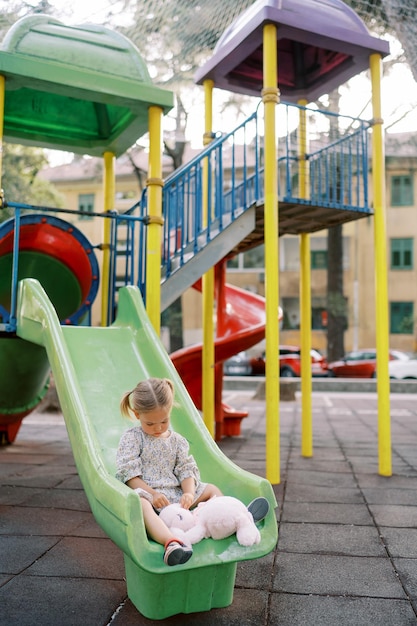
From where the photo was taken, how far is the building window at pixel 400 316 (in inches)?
1157

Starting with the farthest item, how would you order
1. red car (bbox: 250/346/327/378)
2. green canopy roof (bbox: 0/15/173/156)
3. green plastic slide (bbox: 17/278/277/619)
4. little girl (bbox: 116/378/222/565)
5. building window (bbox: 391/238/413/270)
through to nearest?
1. building window (bbox: 391/238/413/270)
2. red car (bbox: 250/346/327/378)
3. green canopy roof (bbox: 0/15/173/156)
4. little girl (bbox: 116/378/222/565)
5. green plastic slide (bbox: 17/278/277/619)

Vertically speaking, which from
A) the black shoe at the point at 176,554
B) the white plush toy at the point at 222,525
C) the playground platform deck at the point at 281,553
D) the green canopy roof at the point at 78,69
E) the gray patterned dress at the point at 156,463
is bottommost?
the playground platform deck at the point at 281,553

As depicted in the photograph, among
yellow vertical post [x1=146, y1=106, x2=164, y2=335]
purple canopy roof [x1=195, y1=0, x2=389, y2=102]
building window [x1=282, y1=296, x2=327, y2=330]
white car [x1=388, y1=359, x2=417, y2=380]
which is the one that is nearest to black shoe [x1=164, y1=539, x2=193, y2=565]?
yellow vertical post [x1=146, y1=106, x2=164, y2=335]

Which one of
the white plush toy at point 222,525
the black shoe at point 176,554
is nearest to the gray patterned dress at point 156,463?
the white plush toy at point 222,525

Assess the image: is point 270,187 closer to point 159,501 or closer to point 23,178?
point 159,501

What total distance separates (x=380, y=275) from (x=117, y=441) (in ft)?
11.8

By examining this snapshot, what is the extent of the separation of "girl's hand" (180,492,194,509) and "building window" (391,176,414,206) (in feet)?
98.6

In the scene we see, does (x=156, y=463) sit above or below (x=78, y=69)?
below

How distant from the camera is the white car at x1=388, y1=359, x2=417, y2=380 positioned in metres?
20.3

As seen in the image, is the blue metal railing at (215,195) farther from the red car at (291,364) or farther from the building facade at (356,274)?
the building facade at (356,274)

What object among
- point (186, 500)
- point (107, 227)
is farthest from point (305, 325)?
point (186, 500)

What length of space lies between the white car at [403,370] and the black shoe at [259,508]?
18535 mm

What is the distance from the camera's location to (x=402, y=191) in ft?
100

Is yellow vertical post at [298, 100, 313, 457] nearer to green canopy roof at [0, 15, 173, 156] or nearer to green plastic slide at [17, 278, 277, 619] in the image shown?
green canopy roof at [0, 15, 173, 156]
